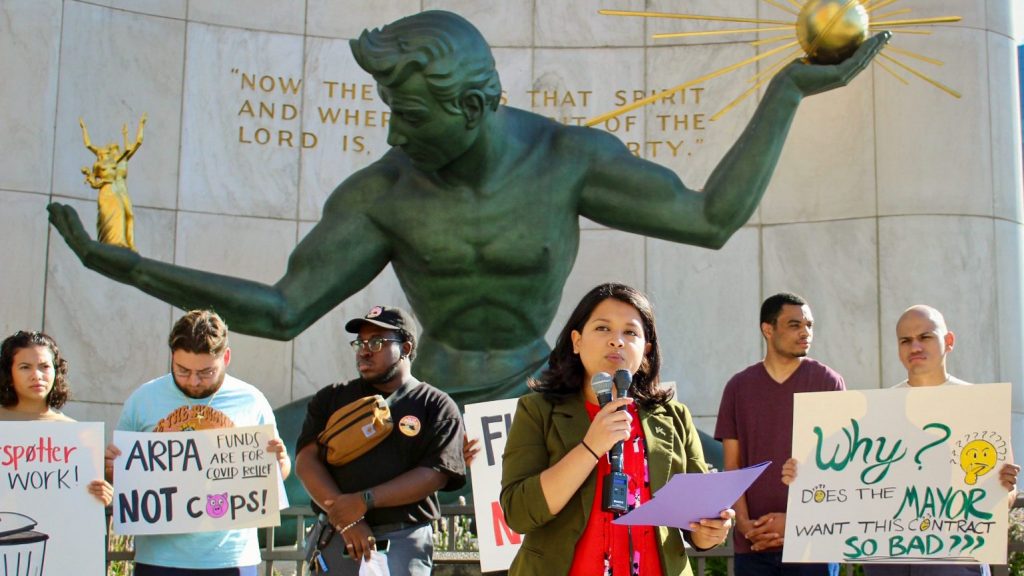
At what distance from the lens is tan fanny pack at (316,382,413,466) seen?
4555 millimetres

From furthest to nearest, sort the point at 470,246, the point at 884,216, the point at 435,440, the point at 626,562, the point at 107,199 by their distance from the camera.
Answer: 1. the point at 884,216
2. the point at 470,246
3. the point at 107,199
4. the point at 435,440
5. the point at 626,562

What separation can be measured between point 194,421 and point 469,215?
209cm

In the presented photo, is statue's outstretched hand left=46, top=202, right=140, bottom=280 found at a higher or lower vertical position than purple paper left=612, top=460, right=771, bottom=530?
higher

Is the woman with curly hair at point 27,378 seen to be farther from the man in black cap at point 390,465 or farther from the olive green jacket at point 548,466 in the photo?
the olive green jacket at point 548,466

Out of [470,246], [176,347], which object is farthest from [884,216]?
[176,347]

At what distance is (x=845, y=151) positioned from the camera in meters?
10.8

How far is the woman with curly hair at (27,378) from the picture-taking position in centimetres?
493

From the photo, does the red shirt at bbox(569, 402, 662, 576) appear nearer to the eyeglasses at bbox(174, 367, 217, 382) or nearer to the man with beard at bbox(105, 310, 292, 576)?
the man with beard at bbox(105, 310, 292, 576)

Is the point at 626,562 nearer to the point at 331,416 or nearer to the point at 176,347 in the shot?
the point at 331,416

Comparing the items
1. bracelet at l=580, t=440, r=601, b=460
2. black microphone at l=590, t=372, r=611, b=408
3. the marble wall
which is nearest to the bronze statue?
black microphone at l=590, t=372, r=611, b=408

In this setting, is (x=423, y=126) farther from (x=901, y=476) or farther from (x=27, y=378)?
(x=901, y=476)

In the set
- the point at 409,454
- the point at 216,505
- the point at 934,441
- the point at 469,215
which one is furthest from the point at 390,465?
the point at 469,215

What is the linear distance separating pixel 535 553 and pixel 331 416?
4.42 feet

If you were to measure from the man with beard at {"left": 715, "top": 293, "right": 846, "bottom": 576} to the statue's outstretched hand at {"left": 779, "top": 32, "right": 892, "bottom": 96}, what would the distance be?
129cm
